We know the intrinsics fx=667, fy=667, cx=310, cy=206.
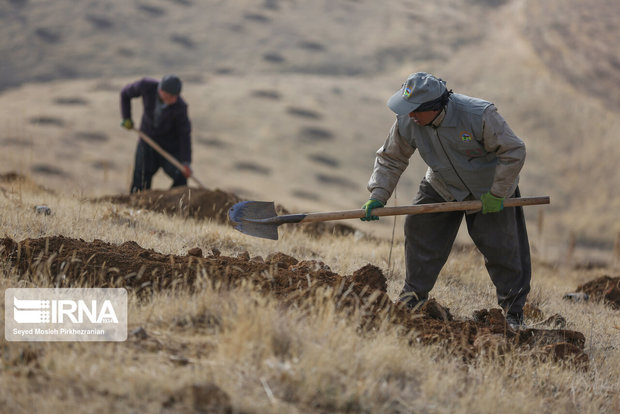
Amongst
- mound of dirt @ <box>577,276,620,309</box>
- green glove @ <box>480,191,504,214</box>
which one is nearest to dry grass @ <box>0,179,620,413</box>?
green glove @ <box>480,191,504,214</box>

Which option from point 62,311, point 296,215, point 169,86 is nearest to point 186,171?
point 169,86

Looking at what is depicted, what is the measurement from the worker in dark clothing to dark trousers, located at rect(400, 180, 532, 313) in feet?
13.1

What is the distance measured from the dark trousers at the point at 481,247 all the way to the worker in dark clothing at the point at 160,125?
4006 millimetres

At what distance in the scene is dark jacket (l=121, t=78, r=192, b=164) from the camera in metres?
8.21

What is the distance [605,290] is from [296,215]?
3.96m

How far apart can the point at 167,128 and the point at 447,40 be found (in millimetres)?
42704

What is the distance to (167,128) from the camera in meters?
8.35

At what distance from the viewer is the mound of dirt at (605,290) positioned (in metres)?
6.77

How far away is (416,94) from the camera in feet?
14.9

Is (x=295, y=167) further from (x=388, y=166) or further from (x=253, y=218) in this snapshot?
(x=388, y=166)

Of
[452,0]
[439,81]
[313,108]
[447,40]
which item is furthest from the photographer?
[452,0]

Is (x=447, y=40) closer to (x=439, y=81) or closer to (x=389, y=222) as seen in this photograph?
(x=389, y=222)

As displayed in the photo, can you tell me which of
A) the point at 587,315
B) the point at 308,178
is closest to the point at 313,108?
the point at 308,178

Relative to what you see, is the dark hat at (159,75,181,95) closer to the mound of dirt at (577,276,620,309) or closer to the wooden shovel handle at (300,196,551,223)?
the wooden shovel handle at (300,196,551,223)
